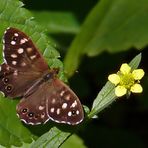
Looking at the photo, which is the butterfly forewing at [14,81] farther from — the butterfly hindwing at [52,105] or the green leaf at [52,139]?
the green leaf at [52,139]

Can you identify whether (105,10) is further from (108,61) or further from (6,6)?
(6,6)

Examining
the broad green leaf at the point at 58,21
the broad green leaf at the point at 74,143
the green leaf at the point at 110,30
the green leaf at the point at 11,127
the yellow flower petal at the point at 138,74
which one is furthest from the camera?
the broad green leaf at the point at 58,21

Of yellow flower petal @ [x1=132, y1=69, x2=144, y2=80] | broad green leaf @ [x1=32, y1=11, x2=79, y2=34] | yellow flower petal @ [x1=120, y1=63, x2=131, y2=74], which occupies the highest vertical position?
yellow flower petal @ [x1=120, y1=63, x2=131, y2=74]

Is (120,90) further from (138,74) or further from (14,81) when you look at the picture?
(14,81)

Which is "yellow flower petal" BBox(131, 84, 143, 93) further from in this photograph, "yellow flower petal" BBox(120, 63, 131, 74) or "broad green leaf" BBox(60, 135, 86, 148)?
"broad green leaf" BBox(60, 135, 86, 148)

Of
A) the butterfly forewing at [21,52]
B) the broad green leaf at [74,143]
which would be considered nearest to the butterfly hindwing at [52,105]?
the butterfly forewing at [21,52]

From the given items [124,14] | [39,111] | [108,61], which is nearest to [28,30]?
[39,111]

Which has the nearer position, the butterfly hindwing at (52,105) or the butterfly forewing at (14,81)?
the butterfly hindwing at (52,105)

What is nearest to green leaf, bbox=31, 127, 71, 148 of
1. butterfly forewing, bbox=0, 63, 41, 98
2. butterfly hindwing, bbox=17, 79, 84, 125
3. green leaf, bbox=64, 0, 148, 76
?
butterfly hindwing, bbox=17, 79, 84, 125
